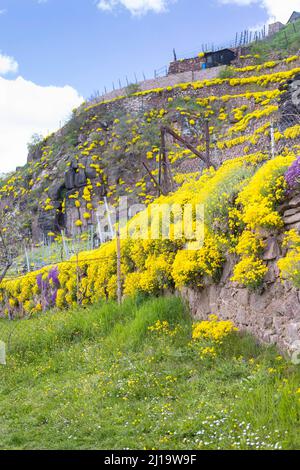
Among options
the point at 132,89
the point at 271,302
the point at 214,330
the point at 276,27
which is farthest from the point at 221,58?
the point at 271,302

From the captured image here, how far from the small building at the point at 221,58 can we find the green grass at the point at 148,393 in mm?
41305

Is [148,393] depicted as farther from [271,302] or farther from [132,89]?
[132,89]

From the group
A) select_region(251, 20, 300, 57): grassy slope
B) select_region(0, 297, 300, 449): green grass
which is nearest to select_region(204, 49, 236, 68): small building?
select_region(251, 20, 300, 57): grassy slope

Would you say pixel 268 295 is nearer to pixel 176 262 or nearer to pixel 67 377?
pixel 176 262

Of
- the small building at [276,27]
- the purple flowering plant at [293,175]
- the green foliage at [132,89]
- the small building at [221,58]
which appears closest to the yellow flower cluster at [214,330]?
the purple flowering plant at [293,175]

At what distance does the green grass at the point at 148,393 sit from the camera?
4.53 metres

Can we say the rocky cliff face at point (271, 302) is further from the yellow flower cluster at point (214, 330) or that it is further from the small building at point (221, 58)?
the small building at point (221, 58)

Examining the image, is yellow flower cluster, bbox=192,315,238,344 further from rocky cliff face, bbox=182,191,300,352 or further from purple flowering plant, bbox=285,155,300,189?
purple flowering plant, bbox=285,155,300,189

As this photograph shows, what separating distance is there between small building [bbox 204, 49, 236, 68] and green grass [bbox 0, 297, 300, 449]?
41305mm

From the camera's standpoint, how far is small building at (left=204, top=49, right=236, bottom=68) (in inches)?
1800

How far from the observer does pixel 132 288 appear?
31.8ft
